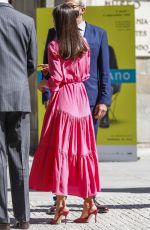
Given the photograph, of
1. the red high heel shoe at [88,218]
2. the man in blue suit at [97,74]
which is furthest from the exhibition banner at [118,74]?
the red high heel shoe at [88,218]

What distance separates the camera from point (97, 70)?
6.54 metres

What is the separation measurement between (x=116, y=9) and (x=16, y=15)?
545 centimetres

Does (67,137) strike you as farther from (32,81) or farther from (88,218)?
(32,81)

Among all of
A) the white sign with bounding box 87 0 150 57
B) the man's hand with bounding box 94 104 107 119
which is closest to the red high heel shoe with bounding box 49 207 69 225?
the man's hand with bounding box 94 104 107 119

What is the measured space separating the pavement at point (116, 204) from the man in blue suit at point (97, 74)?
296 mm

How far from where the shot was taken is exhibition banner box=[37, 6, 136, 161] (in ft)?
35.5

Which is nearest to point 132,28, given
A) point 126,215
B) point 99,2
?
point 99,2

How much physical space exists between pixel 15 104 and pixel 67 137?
0.60m

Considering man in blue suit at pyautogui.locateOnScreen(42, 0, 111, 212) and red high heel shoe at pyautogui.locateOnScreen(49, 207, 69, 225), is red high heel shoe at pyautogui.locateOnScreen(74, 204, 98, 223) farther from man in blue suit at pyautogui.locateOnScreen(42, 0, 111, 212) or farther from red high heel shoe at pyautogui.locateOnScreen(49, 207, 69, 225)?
man in blue suit at pyautogui.locateOnScreen(42, 0, 111, 212)

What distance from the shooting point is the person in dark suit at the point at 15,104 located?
5531mm

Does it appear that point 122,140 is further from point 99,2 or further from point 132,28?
point 99,2

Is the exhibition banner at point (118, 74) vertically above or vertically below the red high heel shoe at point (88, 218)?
above

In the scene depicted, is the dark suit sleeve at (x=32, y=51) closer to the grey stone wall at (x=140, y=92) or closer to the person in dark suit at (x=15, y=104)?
the person in dark suit at (x=15, y=104)

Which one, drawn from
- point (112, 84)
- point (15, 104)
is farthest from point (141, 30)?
point (15, 104)
